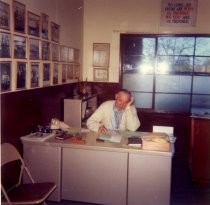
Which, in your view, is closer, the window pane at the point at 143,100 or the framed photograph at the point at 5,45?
the framed photograph at the point at 5,45

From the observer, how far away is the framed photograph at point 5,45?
124 inches

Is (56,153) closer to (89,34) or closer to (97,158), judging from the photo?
(97,158)

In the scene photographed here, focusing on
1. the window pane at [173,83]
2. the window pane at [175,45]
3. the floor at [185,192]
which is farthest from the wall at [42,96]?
the window pane at [173,83]

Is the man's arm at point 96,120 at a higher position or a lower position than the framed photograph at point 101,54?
lower

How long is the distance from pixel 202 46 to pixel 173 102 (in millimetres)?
1215

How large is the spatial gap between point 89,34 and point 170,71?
5.85 feet

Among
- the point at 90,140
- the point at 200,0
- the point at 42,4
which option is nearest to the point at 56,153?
the point at 90,140

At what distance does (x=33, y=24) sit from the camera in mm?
3883

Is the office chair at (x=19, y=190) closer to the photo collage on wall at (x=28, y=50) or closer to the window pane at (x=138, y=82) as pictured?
the photo collage on wall at (x=28, y=50)

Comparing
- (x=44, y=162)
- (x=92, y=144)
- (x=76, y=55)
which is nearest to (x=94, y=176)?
(x=92, y=144)

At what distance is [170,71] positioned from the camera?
618cm

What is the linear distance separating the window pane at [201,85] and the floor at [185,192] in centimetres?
170

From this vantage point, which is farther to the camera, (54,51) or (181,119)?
(181,119)

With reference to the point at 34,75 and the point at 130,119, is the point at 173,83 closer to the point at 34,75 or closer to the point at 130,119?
the point at 130,119
